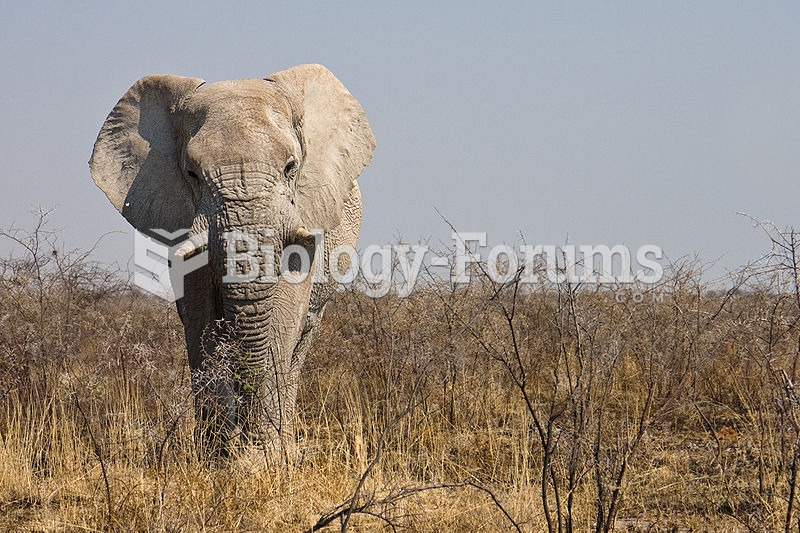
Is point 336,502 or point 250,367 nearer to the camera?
point 336,502

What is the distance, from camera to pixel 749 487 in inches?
243

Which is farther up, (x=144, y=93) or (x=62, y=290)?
(x=144, y=93)

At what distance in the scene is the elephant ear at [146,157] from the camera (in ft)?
23.6

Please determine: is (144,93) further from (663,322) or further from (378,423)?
(663,322)

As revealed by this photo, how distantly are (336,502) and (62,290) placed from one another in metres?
5.07

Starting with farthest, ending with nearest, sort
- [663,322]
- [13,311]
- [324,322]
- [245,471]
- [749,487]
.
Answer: [324,322]
[663,322]
[13,311]
[749,487]
[245,471]

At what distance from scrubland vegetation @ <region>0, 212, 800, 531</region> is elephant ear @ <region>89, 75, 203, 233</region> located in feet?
3.20

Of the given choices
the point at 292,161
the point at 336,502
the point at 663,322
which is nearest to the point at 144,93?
the point at 292,161

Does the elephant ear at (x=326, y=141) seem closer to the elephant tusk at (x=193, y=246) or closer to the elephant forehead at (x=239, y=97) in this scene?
the elephant forehead at (x=239, y=97)

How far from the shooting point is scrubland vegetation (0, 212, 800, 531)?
16.4 ft

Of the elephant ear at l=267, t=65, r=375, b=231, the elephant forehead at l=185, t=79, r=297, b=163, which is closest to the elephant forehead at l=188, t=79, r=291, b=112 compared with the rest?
the elephant forehead at l=185, t=79, r=297, b=163

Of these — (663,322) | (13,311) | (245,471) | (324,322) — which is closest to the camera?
(245,471)

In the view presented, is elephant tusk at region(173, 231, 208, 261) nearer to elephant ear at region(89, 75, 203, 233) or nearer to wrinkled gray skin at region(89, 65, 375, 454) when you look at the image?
wrinkled gray skin at region(89, 65, 375, 454)

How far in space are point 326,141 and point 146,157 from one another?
1358mm
